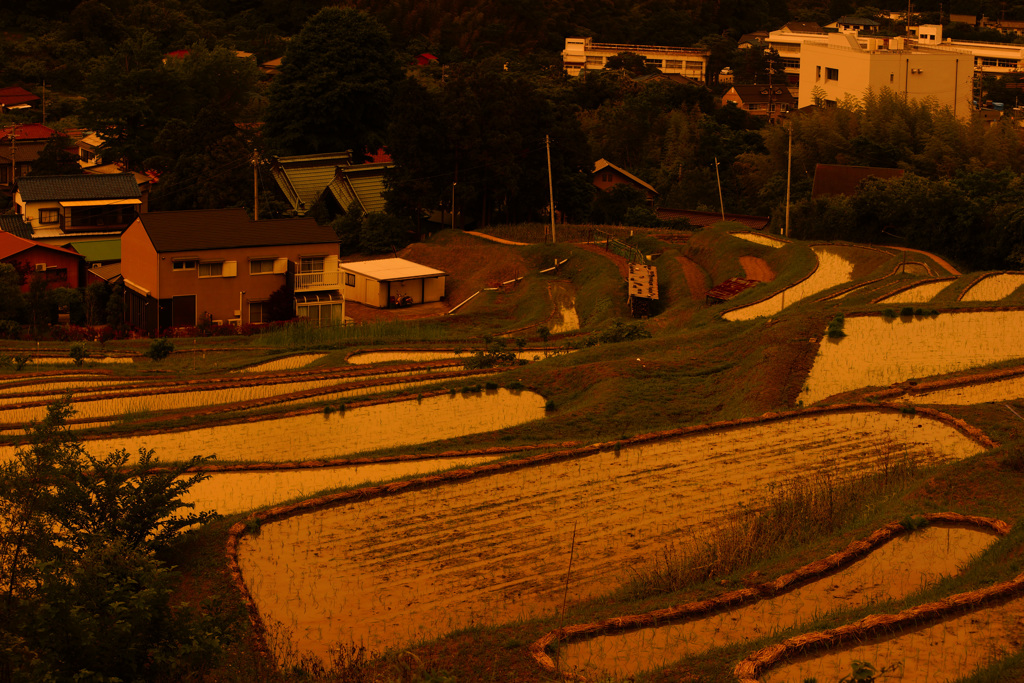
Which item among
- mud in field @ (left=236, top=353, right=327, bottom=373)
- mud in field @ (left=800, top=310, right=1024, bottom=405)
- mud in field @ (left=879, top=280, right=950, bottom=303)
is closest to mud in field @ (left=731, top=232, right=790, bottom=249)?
mud in field @ (left=879, top=280, right=950, bottom=303)

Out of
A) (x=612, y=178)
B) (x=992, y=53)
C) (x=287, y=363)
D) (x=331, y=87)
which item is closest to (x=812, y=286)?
(x=287, y=363)

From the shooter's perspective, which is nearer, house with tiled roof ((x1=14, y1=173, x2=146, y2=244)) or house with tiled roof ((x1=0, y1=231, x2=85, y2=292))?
house with tiled roof ((x1=0, y1=231, x2=85, y2=292))

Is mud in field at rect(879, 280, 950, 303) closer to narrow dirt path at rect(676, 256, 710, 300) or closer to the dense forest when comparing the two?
narrow dirt path at rect(676, 256, 710, 300)

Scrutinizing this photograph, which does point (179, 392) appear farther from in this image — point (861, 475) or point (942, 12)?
point (942, 12)

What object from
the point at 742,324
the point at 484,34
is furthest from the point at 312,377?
the point at 484,34

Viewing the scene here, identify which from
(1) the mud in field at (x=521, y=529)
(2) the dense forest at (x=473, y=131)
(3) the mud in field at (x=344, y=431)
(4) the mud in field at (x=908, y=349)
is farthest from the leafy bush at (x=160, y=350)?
(2) the dense forest at (x=473, y=131)

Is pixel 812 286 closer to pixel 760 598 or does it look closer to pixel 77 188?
pixel 760 598
